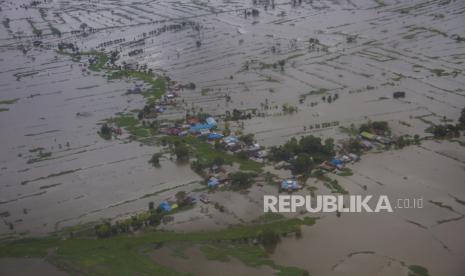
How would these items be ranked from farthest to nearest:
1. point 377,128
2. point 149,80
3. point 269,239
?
point 149,80 < point 377,128 < point 269,239

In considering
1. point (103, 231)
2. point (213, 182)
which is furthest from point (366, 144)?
point (103, 231)

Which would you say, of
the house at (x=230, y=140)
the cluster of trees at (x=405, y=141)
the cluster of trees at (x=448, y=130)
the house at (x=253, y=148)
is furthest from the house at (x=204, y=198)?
the cluster of trees at (x=448, y=130)

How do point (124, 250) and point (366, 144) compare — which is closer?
point (124, 250)

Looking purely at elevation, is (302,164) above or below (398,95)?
below

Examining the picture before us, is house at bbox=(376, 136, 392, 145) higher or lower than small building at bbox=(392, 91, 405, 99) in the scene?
lower

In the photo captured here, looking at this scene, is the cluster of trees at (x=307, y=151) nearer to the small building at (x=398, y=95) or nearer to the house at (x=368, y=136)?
the house at (x=368, y=136)

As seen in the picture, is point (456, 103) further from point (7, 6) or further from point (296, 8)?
point (7, 6)

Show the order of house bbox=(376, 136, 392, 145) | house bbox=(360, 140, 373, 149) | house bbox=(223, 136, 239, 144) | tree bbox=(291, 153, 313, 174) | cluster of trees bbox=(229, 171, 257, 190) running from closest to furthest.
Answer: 1. cluster of trees bbox=(229, 171, 257, 190)
2. tree bbox=(291, 153, 313, 174)
3. house bbox=(360, 140, 373, 149)
4. house bbox=(376, 136, 392, 145)
5. house bbox=(223, 136, 239, 144)

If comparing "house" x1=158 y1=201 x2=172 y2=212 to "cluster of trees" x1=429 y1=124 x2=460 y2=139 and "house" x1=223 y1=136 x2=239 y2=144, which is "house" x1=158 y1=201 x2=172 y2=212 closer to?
"house" x1=223 y1=136 x2=239 y2=144

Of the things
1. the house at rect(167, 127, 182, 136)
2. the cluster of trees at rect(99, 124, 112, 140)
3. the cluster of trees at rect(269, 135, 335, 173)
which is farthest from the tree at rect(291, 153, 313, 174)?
the cluster of trees at rect(99, 124, 112, 140)

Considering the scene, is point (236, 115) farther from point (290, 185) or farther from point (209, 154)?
point (290, 185)
